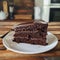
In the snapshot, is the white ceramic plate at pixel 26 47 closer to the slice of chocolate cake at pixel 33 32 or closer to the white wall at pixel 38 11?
the slice of chocolate cake at pixel 33 32

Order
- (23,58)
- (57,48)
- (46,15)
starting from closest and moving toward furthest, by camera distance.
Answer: (23,58) → (57,48) → (46,15)

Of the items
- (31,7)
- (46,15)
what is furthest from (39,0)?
(46,15)

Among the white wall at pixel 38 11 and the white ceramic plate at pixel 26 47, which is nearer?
the white ceramic plate at pixel 26 47

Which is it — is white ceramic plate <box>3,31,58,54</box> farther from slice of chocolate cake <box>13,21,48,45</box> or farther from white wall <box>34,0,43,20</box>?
white wall <box>34,0,43,20</box>

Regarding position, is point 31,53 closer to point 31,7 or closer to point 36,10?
point 36,10

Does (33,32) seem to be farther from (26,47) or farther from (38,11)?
(38,11)

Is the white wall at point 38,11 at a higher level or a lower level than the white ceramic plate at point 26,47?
Result: higher

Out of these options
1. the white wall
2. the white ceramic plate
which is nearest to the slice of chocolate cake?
the white ceramic plate

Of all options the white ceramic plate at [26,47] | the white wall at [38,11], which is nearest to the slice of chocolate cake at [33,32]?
the white ceramic plate at [26,47]
